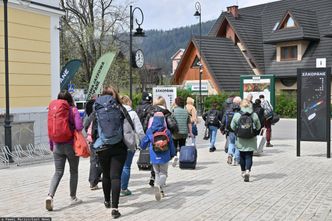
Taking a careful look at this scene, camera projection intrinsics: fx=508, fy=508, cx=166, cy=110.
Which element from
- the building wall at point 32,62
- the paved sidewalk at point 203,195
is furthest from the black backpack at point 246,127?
the building wall at point 32,62

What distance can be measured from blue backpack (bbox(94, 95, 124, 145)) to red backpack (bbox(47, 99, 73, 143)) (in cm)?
65

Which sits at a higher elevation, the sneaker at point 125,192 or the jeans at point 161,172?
the jeans at point 161,172

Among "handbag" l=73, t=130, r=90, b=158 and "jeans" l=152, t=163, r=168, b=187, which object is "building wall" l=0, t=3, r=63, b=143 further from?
"handbag" l=73, t=130, r=90, b=158

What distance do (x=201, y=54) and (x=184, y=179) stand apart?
33.2 meters

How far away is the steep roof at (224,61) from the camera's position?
42.2 metres

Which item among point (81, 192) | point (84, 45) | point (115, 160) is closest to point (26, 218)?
point (115, 160)

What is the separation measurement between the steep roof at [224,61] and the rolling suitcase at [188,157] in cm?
3010

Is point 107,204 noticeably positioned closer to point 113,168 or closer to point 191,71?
point 113,168

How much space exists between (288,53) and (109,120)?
37433 millimetres

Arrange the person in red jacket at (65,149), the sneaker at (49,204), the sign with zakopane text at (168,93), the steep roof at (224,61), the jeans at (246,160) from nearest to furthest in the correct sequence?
the sneaker at (49,204) < the person in red jacket at (65,149) < the jeans at (246,160) < the sign with zakopane text at (168,93) < the steep roof at (224,61)

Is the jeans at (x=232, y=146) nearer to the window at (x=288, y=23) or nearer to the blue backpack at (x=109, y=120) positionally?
the blue backpack at (x=109, y=120)

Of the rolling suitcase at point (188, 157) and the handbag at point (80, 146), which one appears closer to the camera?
the handbag at point (80, 146)

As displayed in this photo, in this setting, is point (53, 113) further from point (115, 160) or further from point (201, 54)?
point (201, 54)

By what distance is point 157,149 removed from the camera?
8.12 meters
